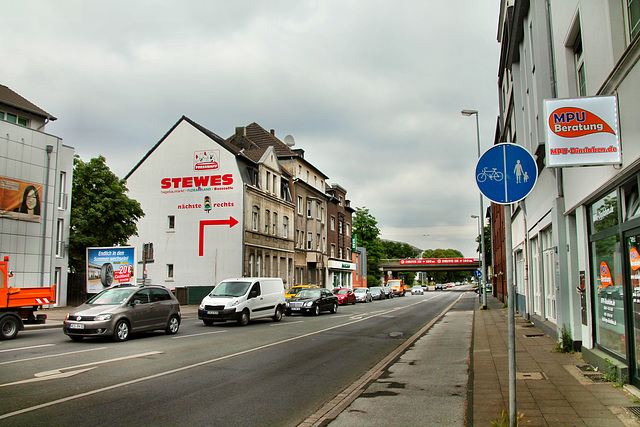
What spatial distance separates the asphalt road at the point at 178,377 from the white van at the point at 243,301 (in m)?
3.41

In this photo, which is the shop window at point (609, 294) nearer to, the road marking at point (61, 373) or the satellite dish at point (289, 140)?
the road marking at point (61, 373)

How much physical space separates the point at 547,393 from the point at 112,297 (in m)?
11.9

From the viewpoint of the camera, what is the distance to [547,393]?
7.28 m

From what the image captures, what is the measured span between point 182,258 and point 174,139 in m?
9.37

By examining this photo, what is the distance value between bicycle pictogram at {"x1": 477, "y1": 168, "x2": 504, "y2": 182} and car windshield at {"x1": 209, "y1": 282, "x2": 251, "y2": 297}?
52.4 ft

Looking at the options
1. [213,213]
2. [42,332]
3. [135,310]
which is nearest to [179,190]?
[213,213]

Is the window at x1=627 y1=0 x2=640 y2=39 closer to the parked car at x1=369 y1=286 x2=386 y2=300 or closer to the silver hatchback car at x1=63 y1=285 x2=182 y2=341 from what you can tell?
the silver hatchback car at x1=63 y1=285 x2=182 y2=341

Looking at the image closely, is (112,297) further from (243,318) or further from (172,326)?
(243,318)

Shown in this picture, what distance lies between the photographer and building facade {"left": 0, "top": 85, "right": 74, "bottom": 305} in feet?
82.5

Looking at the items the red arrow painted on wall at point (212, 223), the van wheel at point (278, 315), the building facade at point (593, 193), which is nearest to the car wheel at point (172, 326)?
the van wheel at point (278, 315)

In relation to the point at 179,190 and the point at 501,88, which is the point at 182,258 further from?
the point at 501,88

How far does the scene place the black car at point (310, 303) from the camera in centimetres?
2694

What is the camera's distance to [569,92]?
10.5 metres

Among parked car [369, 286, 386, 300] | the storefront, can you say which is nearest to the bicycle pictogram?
the storefront
